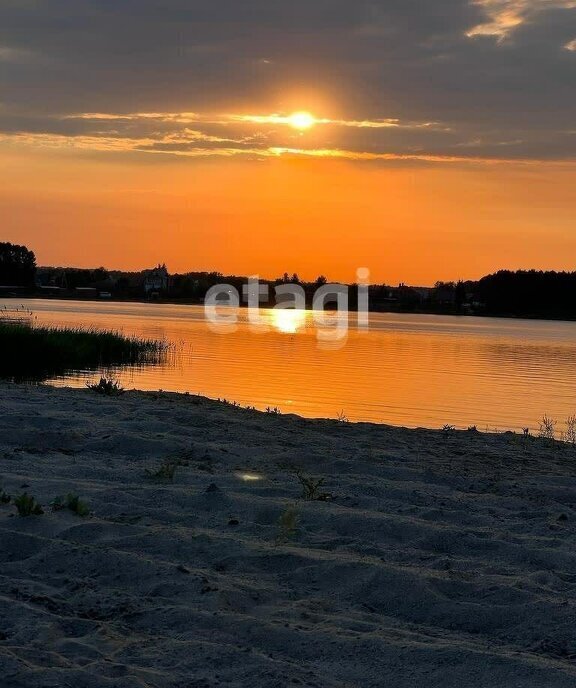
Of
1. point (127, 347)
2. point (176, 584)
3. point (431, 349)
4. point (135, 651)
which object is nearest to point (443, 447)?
point (176, 584)

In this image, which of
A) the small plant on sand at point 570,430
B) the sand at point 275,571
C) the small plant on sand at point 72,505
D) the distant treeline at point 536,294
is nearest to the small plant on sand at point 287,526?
the sand at point 275,571

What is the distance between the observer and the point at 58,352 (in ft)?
96.7

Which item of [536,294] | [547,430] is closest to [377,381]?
[547,430]

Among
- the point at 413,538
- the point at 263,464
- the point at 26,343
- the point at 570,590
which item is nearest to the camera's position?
the point at 570,590

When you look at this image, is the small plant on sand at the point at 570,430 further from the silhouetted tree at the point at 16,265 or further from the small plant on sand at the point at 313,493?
the silhouetted tree at the point at 16,265

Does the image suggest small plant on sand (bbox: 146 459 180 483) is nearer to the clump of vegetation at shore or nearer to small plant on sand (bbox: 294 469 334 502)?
small plant on sand (bbox: 294 469 334 502)

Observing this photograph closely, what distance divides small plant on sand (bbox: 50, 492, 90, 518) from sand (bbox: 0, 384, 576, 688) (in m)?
0.09

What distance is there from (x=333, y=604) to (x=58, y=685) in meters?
1.89

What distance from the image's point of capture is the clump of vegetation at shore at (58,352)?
2697 cm

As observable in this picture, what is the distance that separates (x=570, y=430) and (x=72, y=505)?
44.4 feet

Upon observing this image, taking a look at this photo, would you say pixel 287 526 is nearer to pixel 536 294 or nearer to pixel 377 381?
pixel 377 381

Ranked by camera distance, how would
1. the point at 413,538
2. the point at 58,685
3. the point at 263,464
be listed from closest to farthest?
the point at 58,685, the point at 413,538, the point at 263,464

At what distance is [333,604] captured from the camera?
5230mm

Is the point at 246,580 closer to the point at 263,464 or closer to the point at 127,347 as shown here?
the point at 263,464
